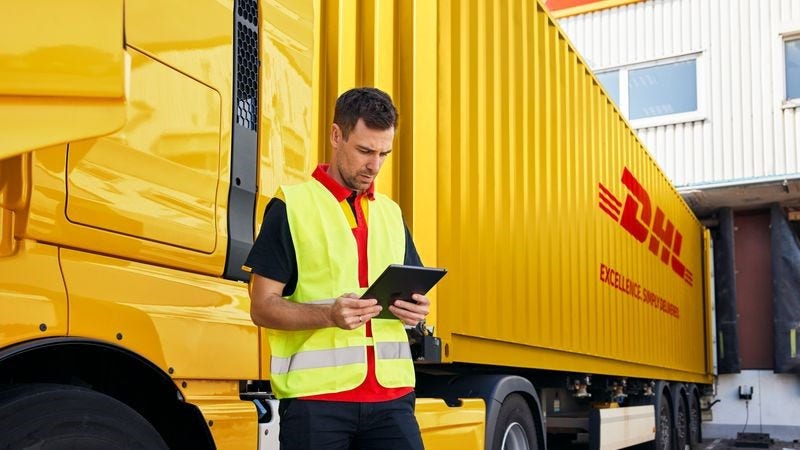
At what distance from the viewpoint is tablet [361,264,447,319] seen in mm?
2059

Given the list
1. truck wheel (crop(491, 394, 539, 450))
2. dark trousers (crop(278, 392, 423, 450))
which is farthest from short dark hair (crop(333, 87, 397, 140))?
truck wheel (crop(491, 394, 539, 450))

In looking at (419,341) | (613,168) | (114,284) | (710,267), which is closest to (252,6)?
A: (114,284)

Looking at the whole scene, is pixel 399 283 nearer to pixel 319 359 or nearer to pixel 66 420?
pixel 319 359

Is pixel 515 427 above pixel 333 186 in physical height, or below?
below

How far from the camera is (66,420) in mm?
2037

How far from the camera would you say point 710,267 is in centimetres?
1366

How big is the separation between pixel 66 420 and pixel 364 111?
3.42 ft

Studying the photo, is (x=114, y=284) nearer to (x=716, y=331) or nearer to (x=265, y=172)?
(x=265, y=172)

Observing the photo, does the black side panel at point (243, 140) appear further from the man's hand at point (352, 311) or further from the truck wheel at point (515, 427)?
the truck wheel at point (515, 427)

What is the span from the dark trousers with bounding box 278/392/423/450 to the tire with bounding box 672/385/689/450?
27.7ft

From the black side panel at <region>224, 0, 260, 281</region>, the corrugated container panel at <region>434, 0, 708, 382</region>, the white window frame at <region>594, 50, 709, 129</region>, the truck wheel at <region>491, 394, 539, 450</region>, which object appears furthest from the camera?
the white window frame at <region>594, 50, 709, 129</region>

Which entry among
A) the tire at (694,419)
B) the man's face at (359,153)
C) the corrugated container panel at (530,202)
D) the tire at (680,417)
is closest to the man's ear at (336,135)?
the man's face at (359,153)

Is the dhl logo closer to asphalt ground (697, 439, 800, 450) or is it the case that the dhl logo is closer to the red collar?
asphalt ground (697, 439, 800, 450)

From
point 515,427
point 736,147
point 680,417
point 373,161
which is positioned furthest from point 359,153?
point 736,147
